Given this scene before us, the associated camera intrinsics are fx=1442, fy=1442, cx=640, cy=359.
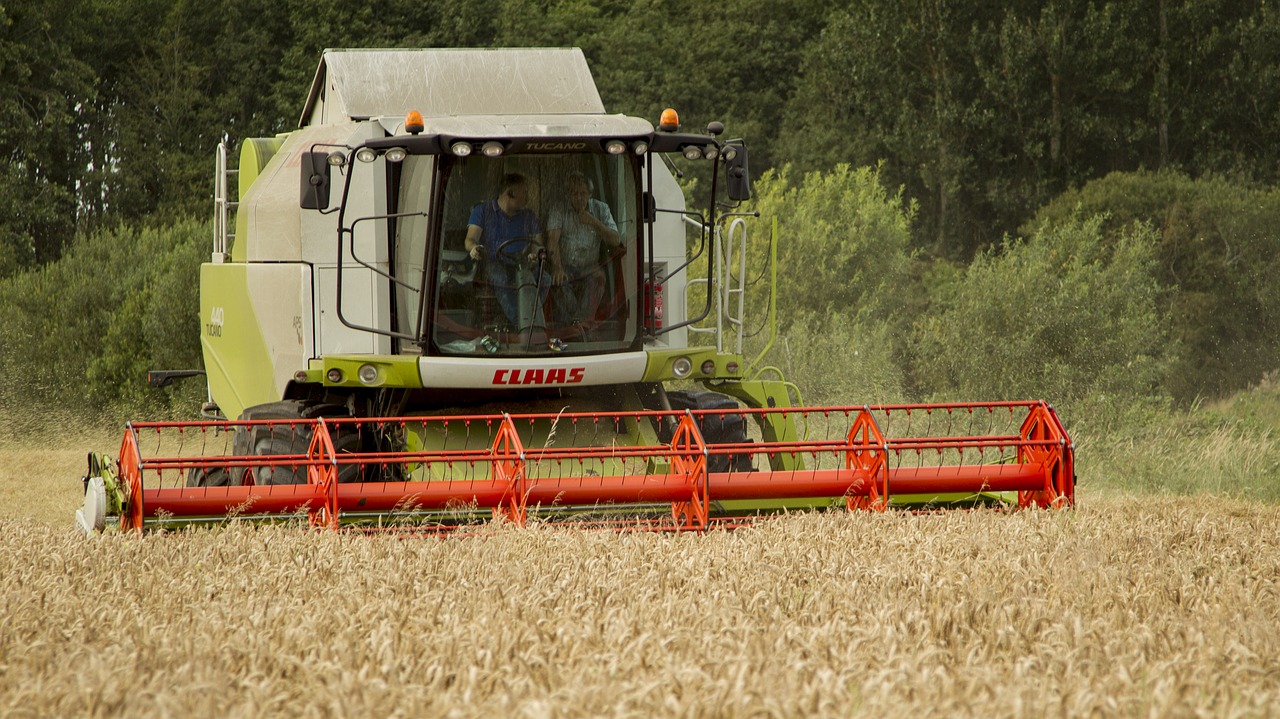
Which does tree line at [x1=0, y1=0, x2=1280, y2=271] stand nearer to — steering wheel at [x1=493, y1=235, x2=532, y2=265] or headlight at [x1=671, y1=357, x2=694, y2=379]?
steering wheel at [x1=493, y1=235, x2=532, y2=265]

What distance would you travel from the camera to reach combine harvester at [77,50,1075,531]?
572cm

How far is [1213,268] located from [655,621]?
19.9 meters

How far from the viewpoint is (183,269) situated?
1523 cm

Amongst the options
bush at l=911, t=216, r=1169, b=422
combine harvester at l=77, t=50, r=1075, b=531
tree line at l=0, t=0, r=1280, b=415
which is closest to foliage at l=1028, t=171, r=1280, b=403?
tree line at l=0, t=0, r=1280, b=415

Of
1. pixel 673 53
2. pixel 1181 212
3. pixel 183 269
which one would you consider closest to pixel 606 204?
pixel 183 269

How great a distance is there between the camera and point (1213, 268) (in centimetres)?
2150

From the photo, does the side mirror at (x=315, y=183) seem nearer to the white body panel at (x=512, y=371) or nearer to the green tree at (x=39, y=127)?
the white body panel at (x=512, y=371)

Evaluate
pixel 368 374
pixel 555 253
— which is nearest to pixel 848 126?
pixel 555 253

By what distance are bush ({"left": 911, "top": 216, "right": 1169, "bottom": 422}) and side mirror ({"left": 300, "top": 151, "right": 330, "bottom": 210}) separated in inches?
342

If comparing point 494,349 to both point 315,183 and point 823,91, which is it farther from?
point 823,91

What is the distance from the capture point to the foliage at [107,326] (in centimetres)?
1512

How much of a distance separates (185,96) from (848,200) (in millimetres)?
11377

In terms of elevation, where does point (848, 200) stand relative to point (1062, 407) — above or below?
above

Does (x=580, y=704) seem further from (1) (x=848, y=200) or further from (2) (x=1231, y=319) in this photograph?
(2) (x=1231, y=319)
